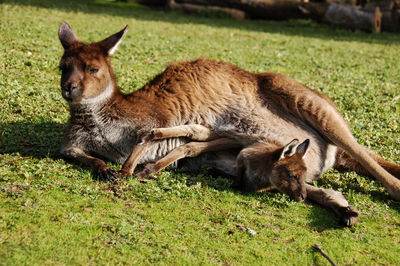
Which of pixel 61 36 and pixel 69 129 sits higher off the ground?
pixel 61 36

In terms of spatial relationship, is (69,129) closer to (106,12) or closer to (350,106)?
(350,106)

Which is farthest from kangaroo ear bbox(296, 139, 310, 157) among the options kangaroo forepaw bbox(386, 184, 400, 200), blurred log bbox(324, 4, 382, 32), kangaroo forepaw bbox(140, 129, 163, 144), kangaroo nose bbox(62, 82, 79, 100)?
blurred log bbox(324, 4, 382, 32)

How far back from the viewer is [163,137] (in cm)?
489

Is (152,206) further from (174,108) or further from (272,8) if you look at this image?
(272,8)

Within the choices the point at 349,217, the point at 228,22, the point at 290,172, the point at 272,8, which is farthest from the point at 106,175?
the point at 272,8

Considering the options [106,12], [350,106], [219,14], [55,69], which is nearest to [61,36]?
[55,69]

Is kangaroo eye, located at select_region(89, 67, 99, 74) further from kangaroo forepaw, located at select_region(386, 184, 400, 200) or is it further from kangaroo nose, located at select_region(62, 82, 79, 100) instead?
kangaroo forepaw, located at select_region(386, 184, 400, 200)

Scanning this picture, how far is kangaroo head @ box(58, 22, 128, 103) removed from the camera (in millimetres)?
4574

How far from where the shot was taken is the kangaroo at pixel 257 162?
4492mm

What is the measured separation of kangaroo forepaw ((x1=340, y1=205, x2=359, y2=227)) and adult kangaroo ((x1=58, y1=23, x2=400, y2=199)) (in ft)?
2.40

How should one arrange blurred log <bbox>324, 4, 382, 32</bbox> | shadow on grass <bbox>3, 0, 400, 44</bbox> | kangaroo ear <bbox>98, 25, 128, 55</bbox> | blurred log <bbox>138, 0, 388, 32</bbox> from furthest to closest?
1. blurred log <bbox>138, 0, 388, 32</bbox>
2. blurred log <bbox>324, 4, 382, 32</bbox>
3. shadow on grass <bbox>3, 0, 400, 44</bbox>
4. kangaroo ear <bbox>98, 25, 128, 55</bbox>

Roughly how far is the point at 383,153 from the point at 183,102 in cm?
274

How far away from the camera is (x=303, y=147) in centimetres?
473

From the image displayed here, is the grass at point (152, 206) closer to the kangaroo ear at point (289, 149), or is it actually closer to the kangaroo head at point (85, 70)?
the kangaroo ear at point (289, 149)
